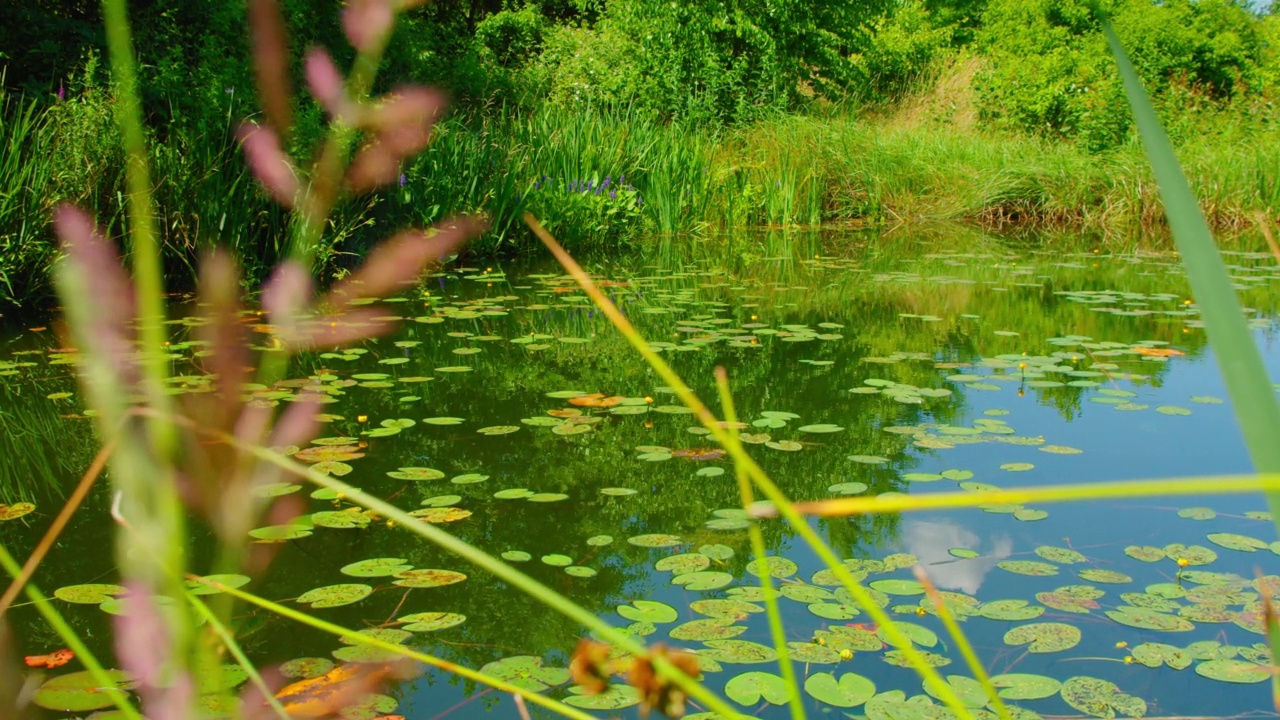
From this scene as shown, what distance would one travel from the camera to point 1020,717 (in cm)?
133

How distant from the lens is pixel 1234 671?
142 cm

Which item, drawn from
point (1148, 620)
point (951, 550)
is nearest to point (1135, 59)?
point (951, 550)

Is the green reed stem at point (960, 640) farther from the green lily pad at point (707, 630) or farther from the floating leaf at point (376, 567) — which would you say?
the floating leaf at point (376, 567)

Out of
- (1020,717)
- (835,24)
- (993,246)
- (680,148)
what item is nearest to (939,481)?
(1020,717)

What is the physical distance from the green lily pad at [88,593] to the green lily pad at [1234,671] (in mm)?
1670

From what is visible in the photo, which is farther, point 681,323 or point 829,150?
point 829,150

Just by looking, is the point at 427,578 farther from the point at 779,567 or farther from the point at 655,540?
the point at 779,567

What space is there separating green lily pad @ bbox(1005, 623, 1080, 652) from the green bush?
10.8 m

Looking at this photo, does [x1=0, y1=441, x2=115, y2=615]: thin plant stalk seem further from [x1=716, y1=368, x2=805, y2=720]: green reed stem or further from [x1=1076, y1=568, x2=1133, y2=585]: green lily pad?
[x1=1076, y1=568, x2=1133, y2=585]: green lily pad

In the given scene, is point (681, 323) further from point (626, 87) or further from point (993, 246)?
point (626, 87)

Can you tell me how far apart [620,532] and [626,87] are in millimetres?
10537

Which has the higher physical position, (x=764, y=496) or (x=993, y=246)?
(x=993, y=246)

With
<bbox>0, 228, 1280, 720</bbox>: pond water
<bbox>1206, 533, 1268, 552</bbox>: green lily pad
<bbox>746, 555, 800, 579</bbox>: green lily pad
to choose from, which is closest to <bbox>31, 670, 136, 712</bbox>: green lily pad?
<bbox>0, 228, 1280, 720</bbox>: pond water

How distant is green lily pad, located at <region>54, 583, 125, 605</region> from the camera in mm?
1604
